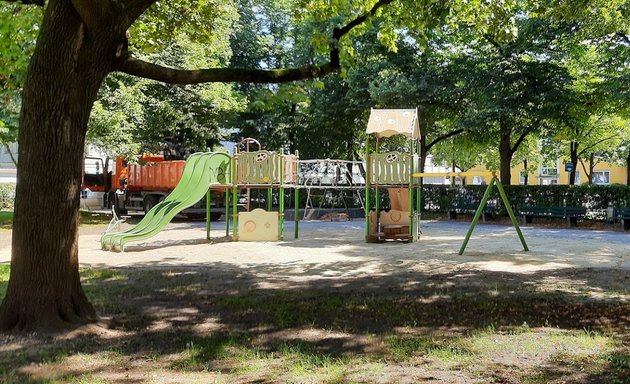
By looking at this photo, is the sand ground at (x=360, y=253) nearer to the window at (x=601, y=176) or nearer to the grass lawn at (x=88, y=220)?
the grass lawn at (x=88, y=220)

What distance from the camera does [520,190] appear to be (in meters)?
25.5

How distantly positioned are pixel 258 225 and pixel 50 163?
38.1ft

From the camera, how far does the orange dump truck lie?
25.7 m

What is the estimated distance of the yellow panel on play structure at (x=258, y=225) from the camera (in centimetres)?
1692

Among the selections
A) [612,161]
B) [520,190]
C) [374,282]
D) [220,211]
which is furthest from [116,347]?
[612,161]

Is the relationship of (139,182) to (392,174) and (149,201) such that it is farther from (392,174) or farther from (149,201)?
(392,174)

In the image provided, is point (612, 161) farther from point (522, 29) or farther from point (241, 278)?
point (241, 278)

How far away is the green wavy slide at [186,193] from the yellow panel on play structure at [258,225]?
4.62ft

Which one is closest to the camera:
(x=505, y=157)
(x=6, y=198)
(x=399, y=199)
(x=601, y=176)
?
(x=399, y=199)

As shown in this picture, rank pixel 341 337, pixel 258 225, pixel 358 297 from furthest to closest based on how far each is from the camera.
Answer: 1. pixel 258 225
2. pixel 358 297
3. pixel 341 337

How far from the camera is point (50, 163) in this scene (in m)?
5.46

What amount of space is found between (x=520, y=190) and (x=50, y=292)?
22850mm

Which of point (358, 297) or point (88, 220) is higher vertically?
point (88, 220)

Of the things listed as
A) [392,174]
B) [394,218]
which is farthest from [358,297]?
[394,218]
